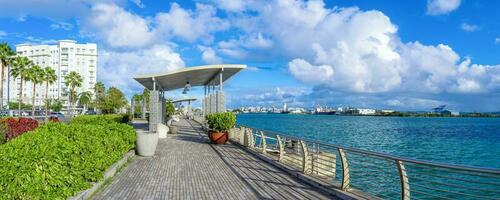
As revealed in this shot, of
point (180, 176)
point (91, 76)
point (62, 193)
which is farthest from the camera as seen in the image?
point (91, 76)

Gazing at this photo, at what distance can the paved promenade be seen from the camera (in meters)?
8.02

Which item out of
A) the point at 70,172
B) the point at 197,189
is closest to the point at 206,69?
the point at 197,189

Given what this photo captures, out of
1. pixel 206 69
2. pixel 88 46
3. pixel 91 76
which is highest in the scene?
pixel 88 46

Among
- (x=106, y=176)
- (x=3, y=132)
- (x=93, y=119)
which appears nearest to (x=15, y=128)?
(x=3, y=132)

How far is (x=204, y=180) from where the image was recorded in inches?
382

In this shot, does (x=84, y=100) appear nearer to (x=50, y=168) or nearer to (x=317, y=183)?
(x=317, y=183)

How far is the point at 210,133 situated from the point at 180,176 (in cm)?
944

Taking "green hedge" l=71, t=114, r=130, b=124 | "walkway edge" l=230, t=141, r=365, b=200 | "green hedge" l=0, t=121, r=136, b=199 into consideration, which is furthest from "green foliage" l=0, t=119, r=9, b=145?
"walkway edge" l=230, t=141, r=365, b=200

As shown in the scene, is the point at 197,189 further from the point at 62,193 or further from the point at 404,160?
the point at 404,160

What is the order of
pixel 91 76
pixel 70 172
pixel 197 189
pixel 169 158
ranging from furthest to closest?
pixel 91 76 → pixel 169 158 → pixel 197 189 → pixel 70 172

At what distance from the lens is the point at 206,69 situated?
19.9 meters

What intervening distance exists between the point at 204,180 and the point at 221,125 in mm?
9356

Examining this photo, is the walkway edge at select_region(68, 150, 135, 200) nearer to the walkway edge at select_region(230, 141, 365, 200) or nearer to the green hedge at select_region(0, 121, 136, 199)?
the green hedge at select_region(0, 121, 136, 199)

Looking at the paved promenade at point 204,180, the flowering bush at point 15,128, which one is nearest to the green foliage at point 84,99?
the flowering bush at point 15,128
